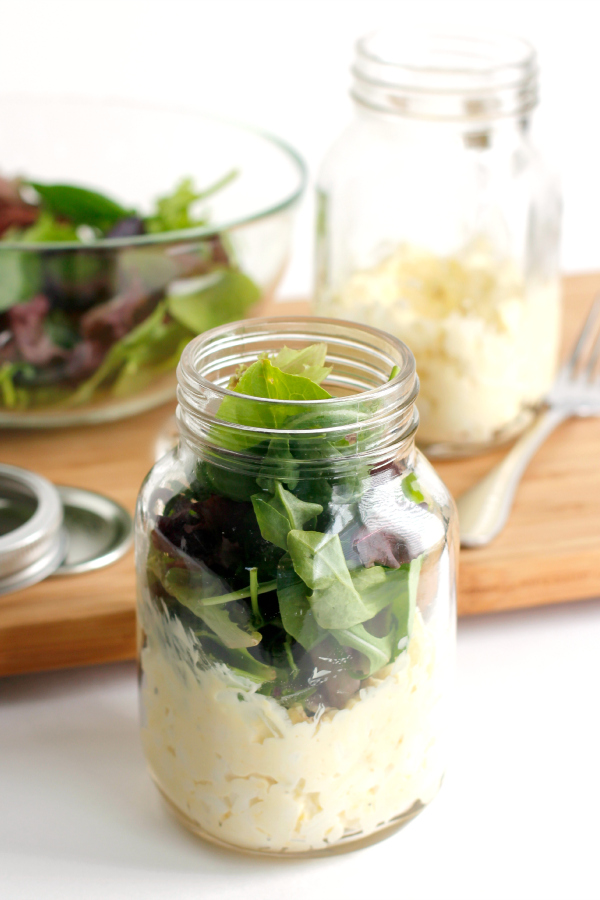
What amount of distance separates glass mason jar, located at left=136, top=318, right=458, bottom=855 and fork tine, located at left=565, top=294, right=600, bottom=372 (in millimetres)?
531

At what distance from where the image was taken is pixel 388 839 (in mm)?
653

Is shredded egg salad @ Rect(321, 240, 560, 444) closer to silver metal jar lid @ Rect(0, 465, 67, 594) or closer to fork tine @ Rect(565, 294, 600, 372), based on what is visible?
fork tine @ Rect(565, 294, 600, 372)

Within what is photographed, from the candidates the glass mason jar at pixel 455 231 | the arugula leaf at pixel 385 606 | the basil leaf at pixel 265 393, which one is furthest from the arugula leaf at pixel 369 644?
the glass mason jar at pixel 455 231

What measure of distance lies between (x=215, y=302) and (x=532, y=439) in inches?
13.1

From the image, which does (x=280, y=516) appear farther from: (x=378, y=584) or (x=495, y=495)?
(x=495, y=495)

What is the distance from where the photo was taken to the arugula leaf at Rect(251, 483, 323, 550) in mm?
528

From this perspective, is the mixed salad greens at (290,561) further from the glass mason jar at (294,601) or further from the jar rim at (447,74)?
the jar rim at (447,74)

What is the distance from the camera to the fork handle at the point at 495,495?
2.77 ft

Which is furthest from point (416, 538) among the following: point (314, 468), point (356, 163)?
point (356, 163)

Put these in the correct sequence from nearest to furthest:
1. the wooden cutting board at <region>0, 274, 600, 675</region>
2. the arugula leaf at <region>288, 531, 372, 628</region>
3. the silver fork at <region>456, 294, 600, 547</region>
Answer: the arugula leaf at <region>288, 531, 372, 628</region> → the wooden cutting board at <region>0, 274, 600, 675</region> → the silver fork at <region>456, 294, 600, 547</region>

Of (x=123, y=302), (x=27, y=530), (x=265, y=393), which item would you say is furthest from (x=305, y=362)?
(x=123, y=302)

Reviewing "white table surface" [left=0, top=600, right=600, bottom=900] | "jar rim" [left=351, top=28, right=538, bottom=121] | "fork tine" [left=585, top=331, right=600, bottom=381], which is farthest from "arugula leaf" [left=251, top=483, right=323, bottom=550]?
"fork tine" [left=585, top=331, right=600, bottom=381]

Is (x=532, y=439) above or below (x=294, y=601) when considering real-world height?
below

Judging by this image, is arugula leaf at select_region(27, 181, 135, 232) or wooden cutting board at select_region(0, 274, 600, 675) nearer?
wooden cutting board at select_region(0, 274, 600, 675)
